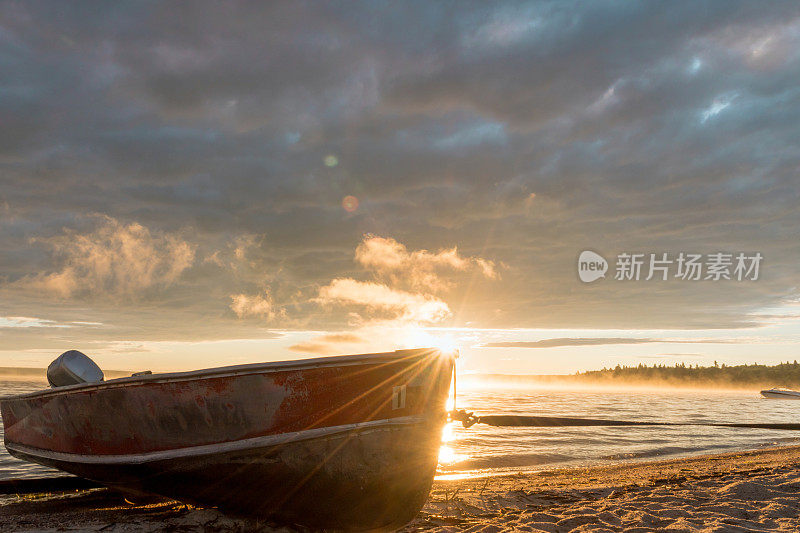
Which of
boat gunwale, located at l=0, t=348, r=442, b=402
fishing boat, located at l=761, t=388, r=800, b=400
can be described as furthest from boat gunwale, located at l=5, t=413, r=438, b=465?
fishing boat, located at l=761, t=388, r=800, b=400

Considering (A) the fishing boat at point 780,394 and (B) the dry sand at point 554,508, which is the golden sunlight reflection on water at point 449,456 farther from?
(A) the fishing boat at point 780,394

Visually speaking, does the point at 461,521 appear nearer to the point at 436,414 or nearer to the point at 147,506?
the point at 436,414

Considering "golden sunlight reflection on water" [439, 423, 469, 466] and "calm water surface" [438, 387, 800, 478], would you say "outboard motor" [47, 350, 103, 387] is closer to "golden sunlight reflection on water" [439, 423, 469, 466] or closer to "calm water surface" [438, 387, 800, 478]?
"calm water surface" [438, 387, 800, 478]

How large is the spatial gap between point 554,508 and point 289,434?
13.3ft

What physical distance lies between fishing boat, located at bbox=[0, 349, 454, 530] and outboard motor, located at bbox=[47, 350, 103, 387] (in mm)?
2486

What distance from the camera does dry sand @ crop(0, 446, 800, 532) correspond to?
6.18 m

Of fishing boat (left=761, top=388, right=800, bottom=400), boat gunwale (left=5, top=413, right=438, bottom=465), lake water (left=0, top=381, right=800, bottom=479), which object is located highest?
boat gunwale (left=5, top=413, right=438, bottom=465)

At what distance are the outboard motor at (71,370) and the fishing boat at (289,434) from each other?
2486 millimetres

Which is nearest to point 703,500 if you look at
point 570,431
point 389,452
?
point 389,452

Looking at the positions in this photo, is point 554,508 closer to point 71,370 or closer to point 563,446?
point 71,370

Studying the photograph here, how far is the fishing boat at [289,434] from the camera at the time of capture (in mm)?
5398

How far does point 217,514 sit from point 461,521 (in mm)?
3157

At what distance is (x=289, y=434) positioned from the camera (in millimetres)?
5383

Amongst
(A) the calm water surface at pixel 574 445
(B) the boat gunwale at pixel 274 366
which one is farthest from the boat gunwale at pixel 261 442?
(A) the calm water surface at pixel 574 445
